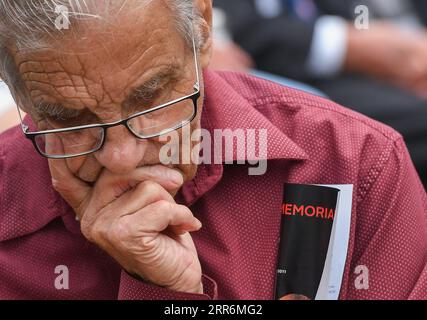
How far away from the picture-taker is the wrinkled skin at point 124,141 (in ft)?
5.41

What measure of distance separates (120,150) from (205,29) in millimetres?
315

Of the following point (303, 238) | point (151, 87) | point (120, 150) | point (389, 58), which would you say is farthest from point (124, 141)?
point (389, 58)

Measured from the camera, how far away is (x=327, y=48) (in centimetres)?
398

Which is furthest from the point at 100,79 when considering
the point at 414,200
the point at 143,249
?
the point at 414,200

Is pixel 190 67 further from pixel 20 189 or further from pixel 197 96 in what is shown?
pixel 20 189

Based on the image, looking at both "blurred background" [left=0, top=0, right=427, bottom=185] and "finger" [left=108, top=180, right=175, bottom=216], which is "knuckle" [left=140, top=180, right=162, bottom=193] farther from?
"blurred background" [left=0, top=0, right=427, bottom=185]

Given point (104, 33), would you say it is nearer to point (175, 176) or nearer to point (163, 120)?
point (163, 120)

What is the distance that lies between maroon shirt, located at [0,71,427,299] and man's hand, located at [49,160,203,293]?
0.05 metres

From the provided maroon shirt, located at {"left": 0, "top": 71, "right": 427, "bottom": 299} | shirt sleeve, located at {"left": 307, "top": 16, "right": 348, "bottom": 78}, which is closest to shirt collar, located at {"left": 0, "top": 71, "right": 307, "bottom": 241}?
maroon shirt, located at {"left": 0, "top": 71, "right": 427, "bottom": 299}

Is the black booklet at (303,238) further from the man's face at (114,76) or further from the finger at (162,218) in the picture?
the man's face at (114,76)

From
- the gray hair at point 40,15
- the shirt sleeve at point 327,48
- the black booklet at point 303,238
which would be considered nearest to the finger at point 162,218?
the black booklet at point 303,238

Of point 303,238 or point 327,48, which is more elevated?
point 303,238

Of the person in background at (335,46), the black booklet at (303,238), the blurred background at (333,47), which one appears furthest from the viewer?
the person in background at (335,46)

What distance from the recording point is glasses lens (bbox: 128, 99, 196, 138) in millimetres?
→ 1742
